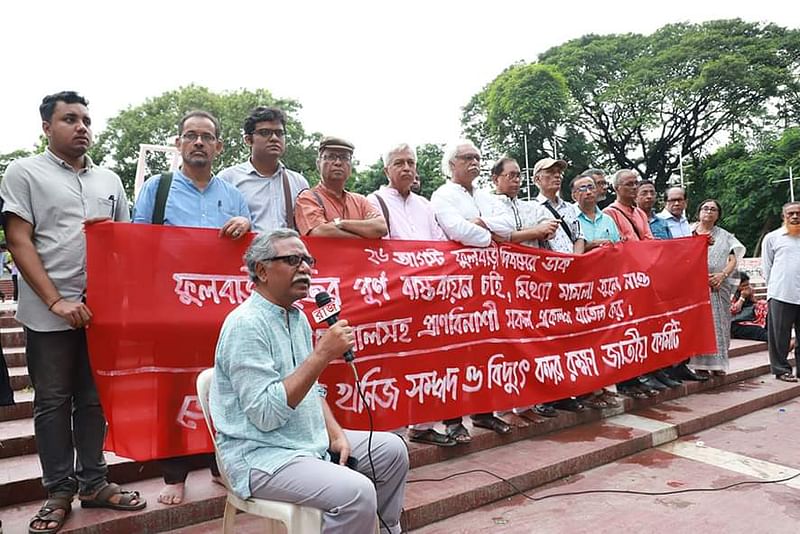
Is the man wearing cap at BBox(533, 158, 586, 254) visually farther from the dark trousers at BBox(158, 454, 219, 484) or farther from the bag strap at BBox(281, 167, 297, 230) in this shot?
the dark trousers at BBox(158, 454, 219, 484)

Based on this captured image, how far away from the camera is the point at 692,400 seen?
5469 mm

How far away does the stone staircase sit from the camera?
9.30 feet

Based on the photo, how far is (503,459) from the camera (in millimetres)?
3850

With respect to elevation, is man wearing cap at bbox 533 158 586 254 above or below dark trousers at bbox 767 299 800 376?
above

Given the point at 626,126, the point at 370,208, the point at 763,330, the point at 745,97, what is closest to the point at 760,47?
the point at 745,97

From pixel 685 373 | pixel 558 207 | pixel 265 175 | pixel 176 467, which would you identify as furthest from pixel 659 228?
pixel 176 467

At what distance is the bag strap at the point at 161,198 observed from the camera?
3053mm

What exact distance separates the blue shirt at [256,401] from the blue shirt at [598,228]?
3435 millimetres

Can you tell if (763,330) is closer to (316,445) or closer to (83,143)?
(316,445)

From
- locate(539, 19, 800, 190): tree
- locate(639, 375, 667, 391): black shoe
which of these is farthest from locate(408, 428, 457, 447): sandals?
locate(539, 19, 800, 190): tree

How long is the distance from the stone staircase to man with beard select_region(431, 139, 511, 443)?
15cm

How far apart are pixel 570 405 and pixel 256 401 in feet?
10.7

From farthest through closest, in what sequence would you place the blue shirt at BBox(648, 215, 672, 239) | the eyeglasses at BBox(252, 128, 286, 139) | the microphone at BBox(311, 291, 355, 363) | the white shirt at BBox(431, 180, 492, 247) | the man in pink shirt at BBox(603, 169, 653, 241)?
the blue shirt at BBox(648, 215, 672, 239) → the man in pink shirt at BBox(603, 169, 653, 241) → the white shirt at BBox(431, 180, 492, 247) → the eyeglasses at BBox(252, 128, 286, 139) → the microphone at BBox(311, 291, 355, 363)

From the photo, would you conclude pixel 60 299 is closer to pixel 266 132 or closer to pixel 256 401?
pixel 256 401
